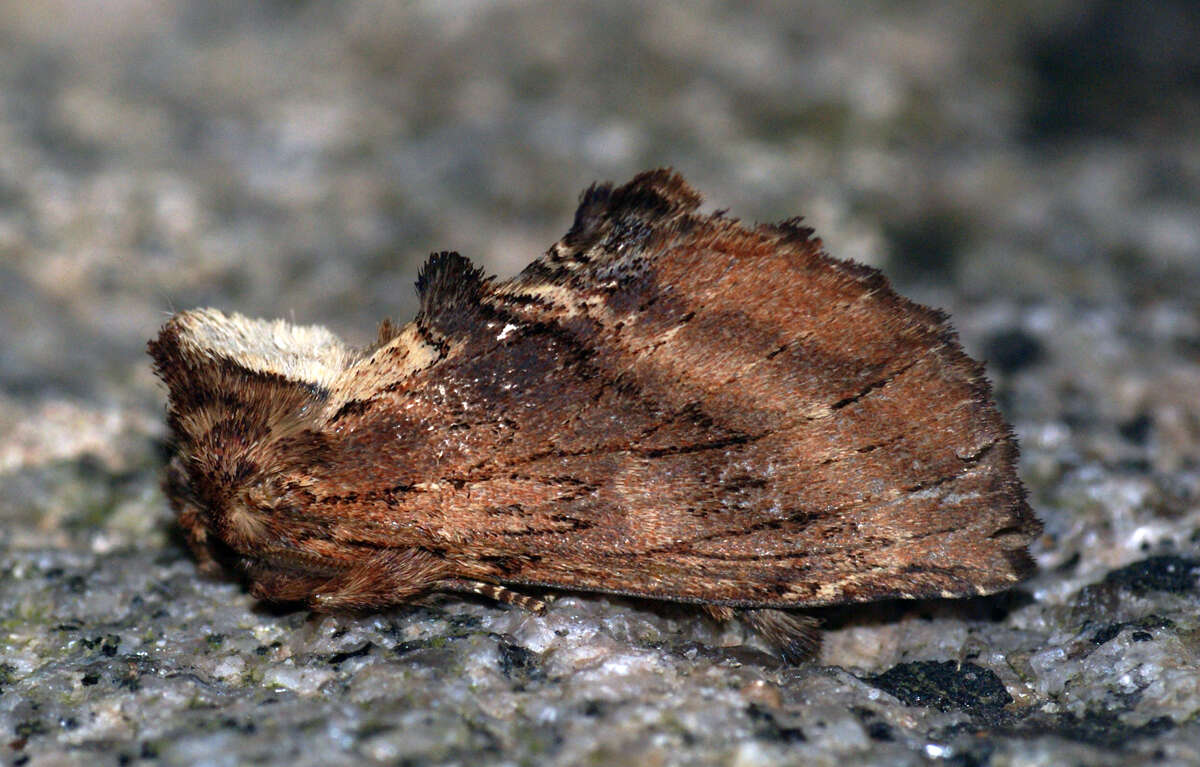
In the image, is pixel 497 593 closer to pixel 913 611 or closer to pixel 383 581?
pixel 383 581

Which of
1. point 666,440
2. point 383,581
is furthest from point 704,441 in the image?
point 383,581

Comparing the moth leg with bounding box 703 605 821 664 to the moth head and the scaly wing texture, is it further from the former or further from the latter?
the moth head

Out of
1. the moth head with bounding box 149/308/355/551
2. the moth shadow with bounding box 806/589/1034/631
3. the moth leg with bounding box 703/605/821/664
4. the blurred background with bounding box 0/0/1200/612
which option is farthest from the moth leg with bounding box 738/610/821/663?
the blurred background with bounding box 0/0/1200/612

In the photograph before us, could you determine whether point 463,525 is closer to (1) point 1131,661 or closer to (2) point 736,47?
(1) point 1131,661

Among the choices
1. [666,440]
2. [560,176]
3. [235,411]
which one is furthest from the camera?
[560,176]

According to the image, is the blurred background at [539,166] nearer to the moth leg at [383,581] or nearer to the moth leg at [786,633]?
the moth leg at [383,581]
